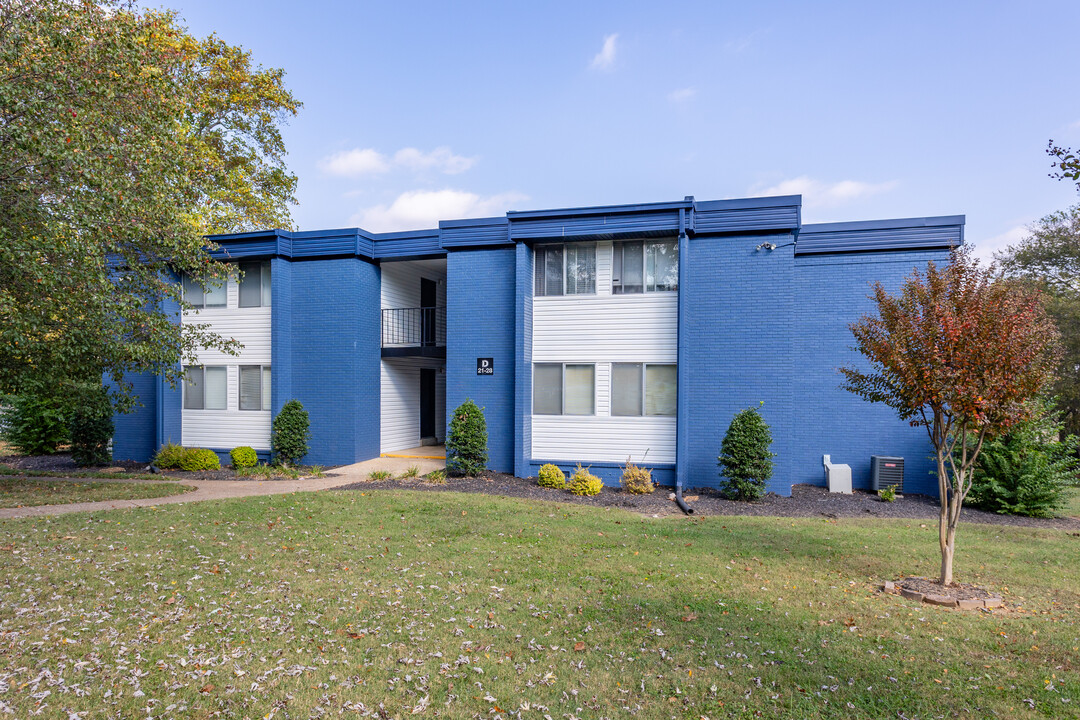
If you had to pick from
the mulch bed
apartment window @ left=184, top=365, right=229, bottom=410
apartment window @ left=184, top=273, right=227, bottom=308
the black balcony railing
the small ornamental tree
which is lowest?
the mulch bed

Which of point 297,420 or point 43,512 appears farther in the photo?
point 297,420

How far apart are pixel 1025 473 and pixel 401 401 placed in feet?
45.3

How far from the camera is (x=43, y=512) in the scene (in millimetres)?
9516

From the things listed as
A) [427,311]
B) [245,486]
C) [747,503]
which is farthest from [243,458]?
[747,503]

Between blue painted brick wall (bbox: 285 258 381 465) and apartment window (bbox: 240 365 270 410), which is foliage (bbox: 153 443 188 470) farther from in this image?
blue painted brick wall (bbox: 285 258 381 465)

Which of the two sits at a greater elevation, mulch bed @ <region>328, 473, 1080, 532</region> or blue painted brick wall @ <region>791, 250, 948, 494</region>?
blue painted brick wall @ <region>791, 250, 948, 494</region>

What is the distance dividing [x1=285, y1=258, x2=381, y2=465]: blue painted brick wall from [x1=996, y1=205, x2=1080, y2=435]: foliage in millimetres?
21602

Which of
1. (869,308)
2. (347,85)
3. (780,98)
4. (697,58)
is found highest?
(347,85)

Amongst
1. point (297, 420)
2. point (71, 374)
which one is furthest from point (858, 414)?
point (71, 374)

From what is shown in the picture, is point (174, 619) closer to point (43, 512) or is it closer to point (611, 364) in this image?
point (43, 512)

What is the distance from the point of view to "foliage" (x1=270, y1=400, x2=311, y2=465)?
46.3 feet

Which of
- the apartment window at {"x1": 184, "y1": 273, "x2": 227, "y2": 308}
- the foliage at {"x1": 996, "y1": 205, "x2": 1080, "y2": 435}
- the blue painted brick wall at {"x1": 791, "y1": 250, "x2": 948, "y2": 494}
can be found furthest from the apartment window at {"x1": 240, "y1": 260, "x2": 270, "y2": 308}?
the foliage at {"x1": 996, "y1": 205, "x2": 1080, "y2": 435}

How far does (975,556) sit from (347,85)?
21.1 meters

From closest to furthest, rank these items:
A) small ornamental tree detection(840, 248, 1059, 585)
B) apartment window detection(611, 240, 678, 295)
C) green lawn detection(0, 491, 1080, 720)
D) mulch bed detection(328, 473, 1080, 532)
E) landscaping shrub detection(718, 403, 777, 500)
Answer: green lawn detection(0, 491, 1080, 720), small ornamental tree detection(840, 248, 1059, 585), mulch bed detection(328, 473, 1080, 532), landscaping shrub detection(718, 403, 777, 500), apartment window detection(611, 240, 678, 295)
